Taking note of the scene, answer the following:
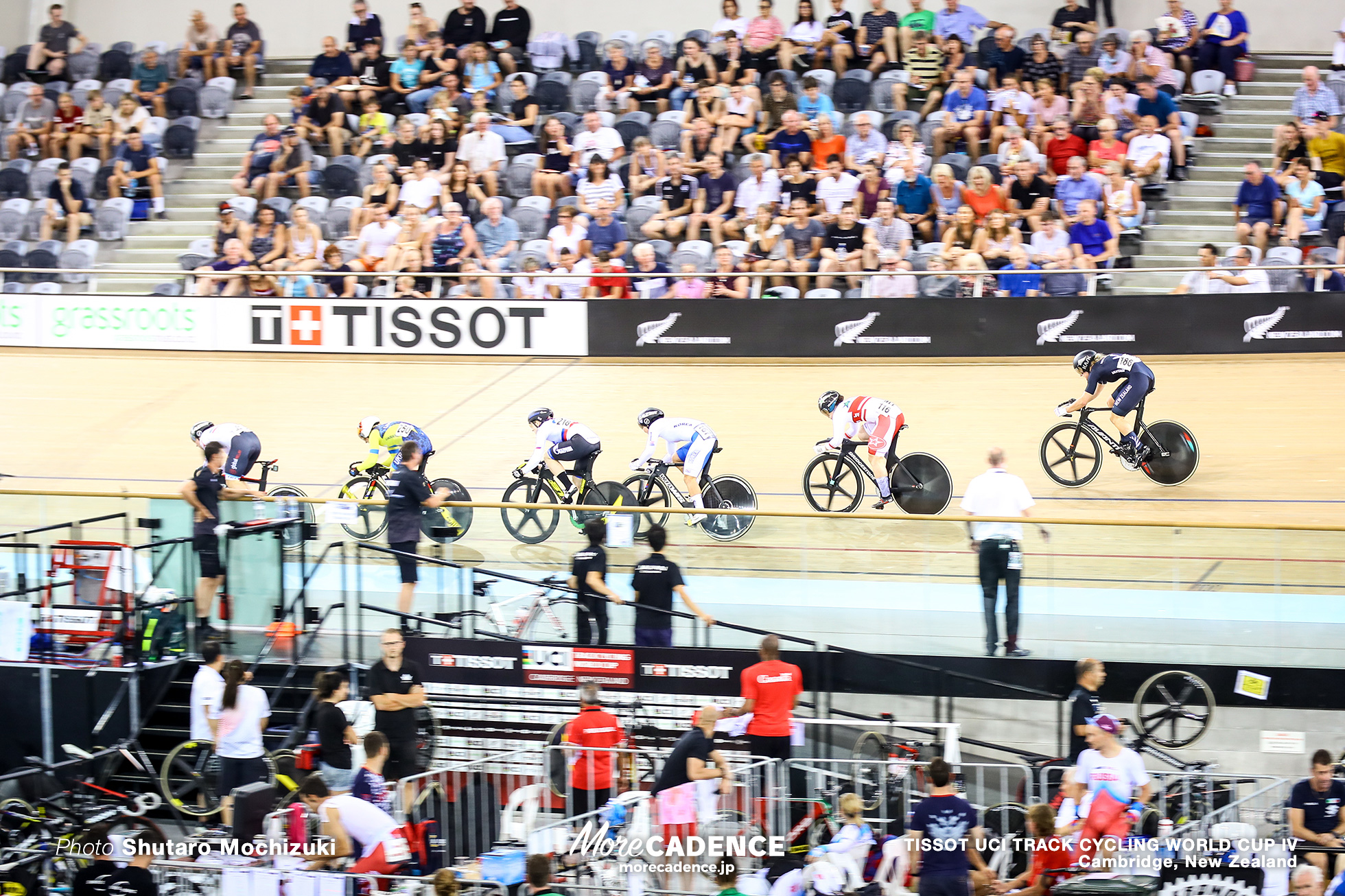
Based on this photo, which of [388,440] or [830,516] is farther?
[388,440]

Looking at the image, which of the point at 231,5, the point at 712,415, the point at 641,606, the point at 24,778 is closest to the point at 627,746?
the point at 641,606

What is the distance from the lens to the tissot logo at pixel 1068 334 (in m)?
14.1

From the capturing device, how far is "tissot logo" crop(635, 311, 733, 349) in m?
14.9

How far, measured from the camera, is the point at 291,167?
685 inches

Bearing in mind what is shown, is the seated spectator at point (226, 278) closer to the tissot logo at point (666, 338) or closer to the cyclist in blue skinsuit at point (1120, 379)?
the tissot logo at point (666, 338)

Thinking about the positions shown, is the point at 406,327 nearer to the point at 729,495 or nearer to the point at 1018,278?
the point at 729,495

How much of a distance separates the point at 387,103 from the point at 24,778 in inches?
437

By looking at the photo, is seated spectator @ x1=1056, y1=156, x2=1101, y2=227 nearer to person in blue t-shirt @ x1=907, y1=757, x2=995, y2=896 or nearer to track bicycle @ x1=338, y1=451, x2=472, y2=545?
track bicycle @ x1=338, y1=451, x2=472, y2=545

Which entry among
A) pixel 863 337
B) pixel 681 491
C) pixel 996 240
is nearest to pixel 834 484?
pixel 681 491

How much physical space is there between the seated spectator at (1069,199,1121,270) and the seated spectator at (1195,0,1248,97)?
3766mm

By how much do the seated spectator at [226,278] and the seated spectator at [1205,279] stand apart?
9.80m

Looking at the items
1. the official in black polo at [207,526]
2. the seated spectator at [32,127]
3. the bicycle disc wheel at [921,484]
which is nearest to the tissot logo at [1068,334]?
the bicycle disc wheel at [921,484]

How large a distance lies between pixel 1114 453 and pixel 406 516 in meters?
5.67

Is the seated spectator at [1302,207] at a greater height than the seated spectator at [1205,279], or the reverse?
the seated spectator at [1302,207]
